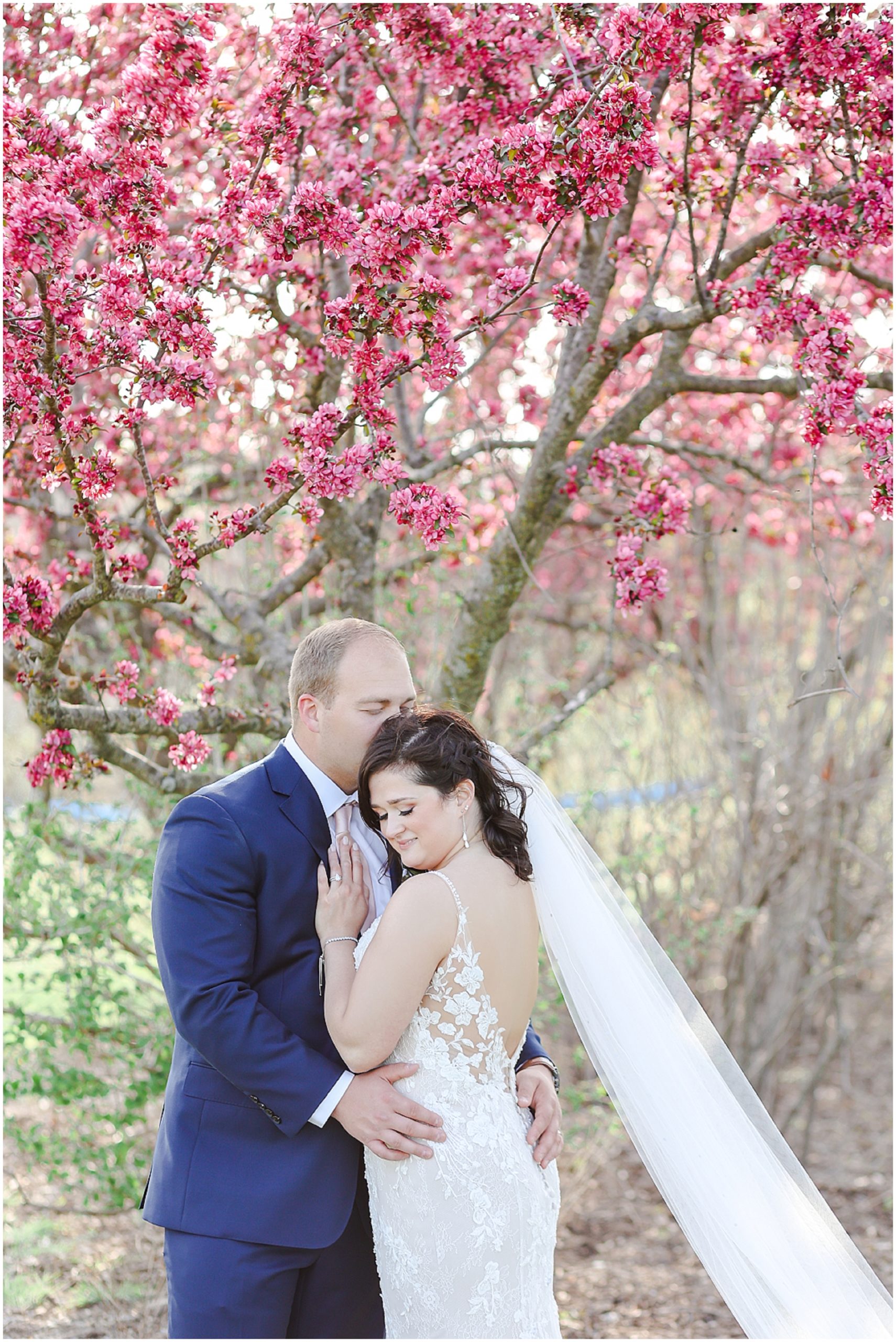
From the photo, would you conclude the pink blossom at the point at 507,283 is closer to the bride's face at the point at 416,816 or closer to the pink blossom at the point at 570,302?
the pink blossom at the point at 570,302

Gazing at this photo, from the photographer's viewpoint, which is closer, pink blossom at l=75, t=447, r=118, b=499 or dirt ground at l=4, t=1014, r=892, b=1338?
pink blossom at l=75, t=447, r=118, b=499

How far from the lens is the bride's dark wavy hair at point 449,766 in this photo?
2.31 meters

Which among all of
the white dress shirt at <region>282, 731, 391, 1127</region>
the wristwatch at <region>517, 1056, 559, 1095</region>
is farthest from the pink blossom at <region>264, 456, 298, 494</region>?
the wristwatch at <region>517, 1056, 559, 1095</region>

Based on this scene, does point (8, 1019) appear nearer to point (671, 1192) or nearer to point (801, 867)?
point (671, 1192)

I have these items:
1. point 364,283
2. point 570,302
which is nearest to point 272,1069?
point 364,283

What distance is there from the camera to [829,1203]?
513 centimetres

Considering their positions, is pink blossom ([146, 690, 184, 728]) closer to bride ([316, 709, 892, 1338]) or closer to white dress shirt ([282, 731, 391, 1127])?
white dress shirt ([282, 731, 391, 1127])

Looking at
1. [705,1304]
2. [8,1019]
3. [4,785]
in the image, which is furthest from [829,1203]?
[4,785]

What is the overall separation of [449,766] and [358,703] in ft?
0.89

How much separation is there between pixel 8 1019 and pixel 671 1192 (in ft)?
10.8

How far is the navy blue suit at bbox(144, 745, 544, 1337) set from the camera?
2.22 metres

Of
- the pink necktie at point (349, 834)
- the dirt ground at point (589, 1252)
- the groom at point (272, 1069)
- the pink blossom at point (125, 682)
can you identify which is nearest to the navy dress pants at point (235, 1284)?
the groom at point (272, 1069)

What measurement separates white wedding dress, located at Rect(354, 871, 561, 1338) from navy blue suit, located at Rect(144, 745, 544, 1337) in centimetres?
14

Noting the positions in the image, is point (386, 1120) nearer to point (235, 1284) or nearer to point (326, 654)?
point (235, 1284)
